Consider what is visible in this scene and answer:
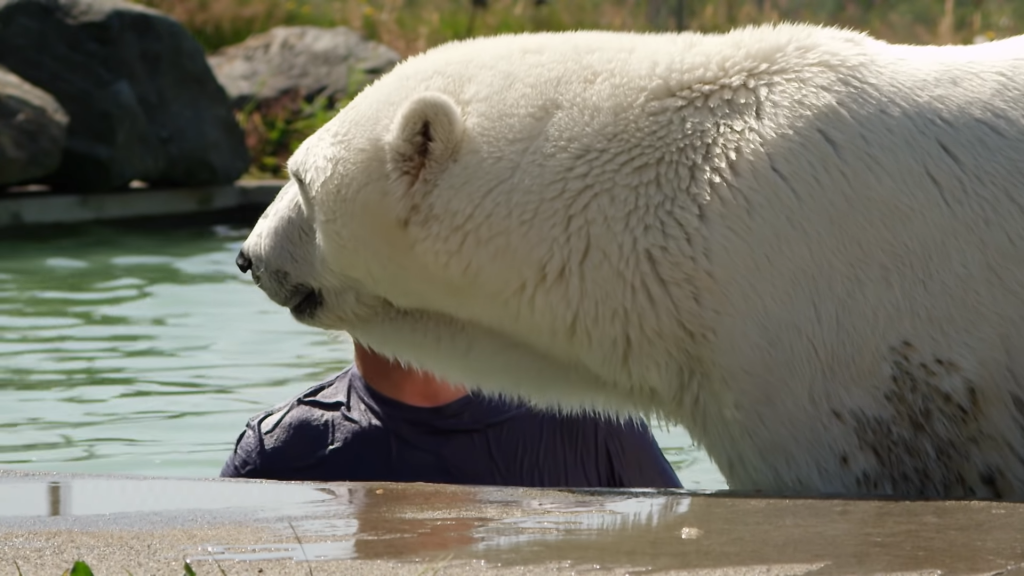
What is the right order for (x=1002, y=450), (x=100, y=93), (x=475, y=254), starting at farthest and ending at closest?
(x=100, y=93) < (x=475, y=254) < (x=1002, y=450)

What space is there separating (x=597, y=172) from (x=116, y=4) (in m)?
9.01

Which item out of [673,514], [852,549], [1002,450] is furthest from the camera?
[1002,450]

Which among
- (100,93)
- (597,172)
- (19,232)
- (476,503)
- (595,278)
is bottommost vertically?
(19,232)

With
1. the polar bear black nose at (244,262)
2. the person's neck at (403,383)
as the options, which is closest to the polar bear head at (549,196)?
the polar bear black nose at (244,262)

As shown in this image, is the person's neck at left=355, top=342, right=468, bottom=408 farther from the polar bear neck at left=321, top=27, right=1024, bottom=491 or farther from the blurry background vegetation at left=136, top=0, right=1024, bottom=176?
the blurry background vegetation at left=136, top=0, right=1024, bottom=176

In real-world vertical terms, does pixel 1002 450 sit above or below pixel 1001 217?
below

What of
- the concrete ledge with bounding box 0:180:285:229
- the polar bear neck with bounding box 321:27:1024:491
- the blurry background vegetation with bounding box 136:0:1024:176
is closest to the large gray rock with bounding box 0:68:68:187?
the concrete ledge with bounding box 0:180:285:229

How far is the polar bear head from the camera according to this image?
8.97 ft

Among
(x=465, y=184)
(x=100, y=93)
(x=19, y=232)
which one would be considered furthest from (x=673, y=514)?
(x=100, y=93)

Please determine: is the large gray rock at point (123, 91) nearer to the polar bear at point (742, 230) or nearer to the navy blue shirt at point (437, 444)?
the navy blue shirt at point (437, 444)

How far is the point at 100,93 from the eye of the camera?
10.6 meters

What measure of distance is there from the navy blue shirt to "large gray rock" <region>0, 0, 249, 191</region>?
7273mm

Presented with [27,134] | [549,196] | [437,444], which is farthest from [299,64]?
[549,196]

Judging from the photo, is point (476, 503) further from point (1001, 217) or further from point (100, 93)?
point (100, 93)
